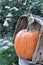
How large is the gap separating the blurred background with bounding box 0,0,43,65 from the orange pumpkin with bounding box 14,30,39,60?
69 centimetres

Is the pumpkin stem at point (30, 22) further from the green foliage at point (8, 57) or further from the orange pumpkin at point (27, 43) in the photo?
the green foliage at point (8, 57)

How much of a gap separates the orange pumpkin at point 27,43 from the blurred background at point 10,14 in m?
0.69

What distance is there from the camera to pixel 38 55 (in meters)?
2.25

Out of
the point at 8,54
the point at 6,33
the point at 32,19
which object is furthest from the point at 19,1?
the point at 32,19

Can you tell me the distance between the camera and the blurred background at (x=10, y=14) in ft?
10.9

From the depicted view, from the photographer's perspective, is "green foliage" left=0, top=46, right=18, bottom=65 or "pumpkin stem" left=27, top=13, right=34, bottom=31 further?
"green foliage" left=0, top=46, right=18, bottom=65

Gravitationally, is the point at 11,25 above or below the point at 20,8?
below

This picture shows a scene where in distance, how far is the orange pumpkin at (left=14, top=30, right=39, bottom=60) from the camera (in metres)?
2.34

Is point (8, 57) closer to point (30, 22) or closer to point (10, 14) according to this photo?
point (30, 22)

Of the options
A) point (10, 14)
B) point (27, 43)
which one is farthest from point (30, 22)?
point (10, 14)

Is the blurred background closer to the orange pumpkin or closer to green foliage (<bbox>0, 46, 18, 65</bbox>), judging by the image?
green foliage (<bbox>0, 46, 18, 65</bbox>)

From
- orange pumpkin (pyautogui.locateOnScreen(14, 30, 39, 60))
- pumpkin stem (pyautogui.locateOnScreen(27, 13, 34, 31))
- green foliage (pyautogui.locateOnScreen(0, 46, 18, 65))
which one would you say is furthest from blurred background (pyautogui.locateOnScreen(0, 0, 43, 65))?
pumpkin stem (pyautogui.locateOnScreen(27, 13, 34, 31))

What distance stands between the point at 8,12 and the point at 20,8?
31cm

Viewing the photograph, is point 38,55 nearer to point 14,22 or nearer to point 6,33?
point 14,22
